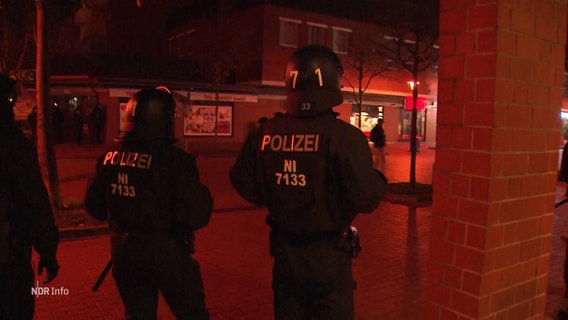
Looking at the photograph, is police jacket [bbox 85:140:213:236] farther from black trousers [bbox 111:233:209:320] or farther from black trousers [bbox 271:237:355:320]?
black trousers [bbox 271:237:355:320]

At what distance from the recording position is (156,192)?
3.17 meters

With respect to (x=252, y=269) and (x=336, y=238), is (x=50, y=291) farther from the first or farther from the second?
(x=336, y=238)

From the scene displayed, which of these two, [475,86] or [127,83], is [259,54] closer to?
[127,83]

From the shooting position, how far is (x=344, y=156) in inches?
110

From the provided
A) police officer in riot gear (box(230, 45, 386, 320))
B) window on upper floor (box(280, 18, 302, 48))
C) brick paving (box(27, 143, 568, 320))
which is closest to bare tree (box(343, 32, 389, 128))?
window on upper floor (box(280, 18, 302, 48))

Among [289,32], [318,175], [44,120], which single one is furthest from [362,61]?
[318,175]

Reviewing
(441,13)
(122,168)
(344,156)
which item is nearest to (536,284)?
(344,156)

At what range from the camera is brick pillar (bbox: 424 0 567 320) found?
2.82 meters

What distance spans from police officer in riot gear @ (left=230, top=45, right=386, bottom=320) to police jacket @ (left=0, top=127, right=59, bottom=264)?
4.18 ft

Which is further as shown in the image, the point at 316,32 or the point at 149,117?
the point at 316,32

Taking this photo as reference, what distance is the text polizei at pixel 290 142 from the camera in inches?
114

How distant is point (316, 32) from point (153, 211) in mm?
28151

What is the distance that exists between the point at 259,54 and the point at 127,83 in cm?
711

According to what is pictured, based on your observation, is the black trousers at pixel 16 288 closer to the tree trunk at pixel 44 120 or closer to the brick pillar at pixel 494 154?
the brick pillar at pixel 494 154
